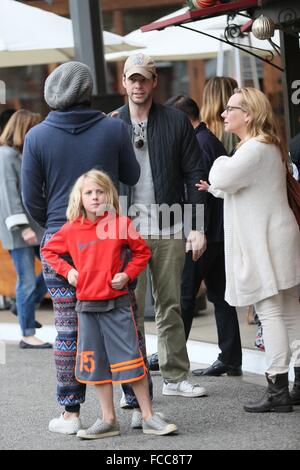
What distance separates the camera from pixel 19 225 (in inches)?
375

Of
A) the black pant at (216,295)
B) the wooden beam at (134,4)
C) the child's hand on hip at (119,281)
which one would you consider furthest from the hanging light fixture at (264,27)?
the wooden beam at (134,4)

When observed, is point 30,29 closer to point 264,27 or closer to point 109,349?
point 264,27

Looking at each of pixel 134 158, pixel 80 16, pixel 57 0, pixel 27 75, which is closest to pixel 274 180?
pixel 134 158

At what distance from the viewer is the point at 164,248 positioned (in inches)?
281

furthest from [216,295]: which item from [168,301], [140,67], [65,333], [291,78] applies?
[65,333]

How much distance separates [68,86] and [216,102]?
6.97 feet

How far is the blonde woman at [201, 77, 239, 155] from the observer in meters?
8.20

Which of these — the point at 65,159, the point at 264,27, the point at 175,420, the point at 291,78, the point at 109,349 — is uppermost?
the point at 264,27

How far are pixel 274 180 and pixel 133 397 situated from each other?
56.5 inches

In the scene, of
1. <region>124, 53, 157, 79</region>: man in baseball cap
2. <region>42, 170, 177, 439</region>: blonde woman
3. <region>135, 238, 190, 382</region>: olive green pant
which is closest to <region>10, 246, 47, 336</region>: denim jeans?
<region>135, 238, 190, 382</region>: olive green pant

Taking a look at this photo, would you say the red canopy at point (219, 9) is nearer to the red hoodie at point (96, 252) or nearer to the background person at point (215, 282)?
the background person at point (215, 282)

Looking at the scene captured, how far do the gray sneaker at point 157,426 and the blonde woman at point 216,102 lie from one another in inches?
105

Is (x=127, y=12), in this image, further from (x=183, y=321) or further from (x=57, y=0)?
(x=183, y=321)

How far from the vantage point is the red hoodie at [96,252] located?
239 inches
